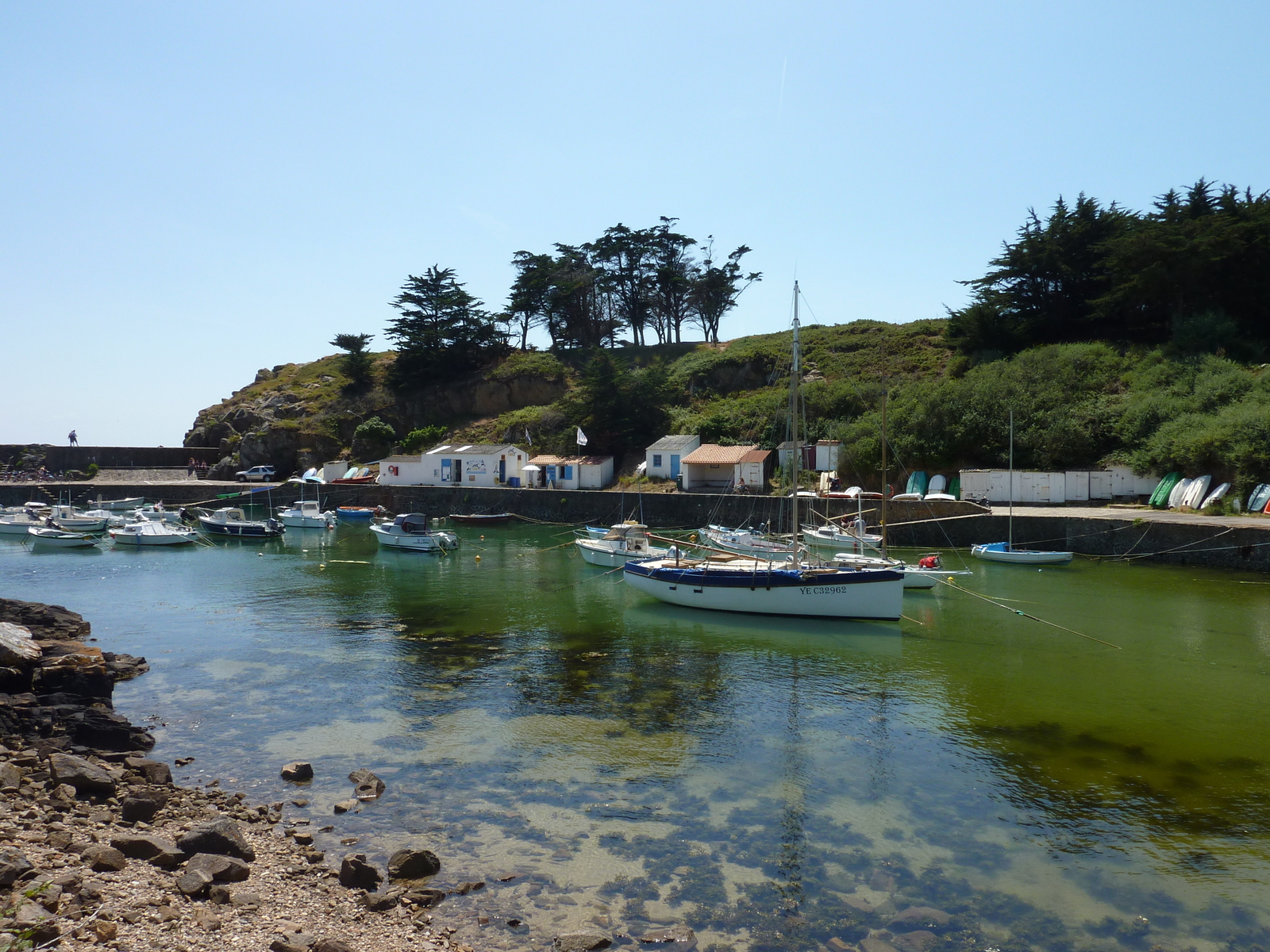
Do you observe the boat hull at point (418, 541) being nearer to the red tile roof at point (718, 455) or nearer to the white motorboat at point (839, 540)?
the red tile roof at point (718, 455)

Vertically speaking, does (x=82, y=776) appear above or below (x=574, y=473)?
below

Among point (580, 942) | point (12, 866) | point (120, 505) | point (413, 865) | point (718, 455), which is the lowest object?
A: point (580, 942)

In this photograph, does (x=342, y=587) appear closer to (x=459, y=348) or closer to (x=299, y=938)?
(x=299, y=938)

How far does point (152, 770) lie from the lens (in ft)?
39.2

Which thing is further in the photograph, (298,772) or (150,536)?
(150,536)

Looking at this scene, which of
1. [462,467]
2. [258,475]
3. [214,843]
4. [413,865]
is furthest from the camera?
[258,475]

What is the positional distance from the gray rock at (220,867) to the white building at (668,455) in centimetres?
4502

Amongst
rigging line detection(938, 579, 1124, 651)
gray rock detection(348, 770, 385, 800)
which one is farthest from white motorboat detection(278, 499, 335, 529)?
gray rock detection(348, 770, 385, 800)

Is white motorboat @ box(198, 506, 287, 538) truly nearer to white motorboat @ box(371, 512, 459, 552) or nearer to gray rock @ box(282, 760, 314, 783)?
white motorboat @ box(371, 512, 459, 552)

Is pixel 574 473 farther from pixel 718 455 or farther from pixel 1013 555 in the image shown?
pixel 1013 555

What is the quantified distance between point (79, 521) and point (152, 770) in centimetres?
4388

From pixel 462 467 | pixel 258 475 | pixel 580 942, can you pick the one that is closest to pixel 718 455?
pixel 462 467

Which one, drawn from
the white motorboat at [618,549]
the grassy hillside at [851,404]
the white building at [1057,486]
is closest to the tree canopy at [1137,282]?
the grassy hillside at [851,404]

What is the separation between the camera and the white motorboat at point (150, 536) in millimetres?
43312
